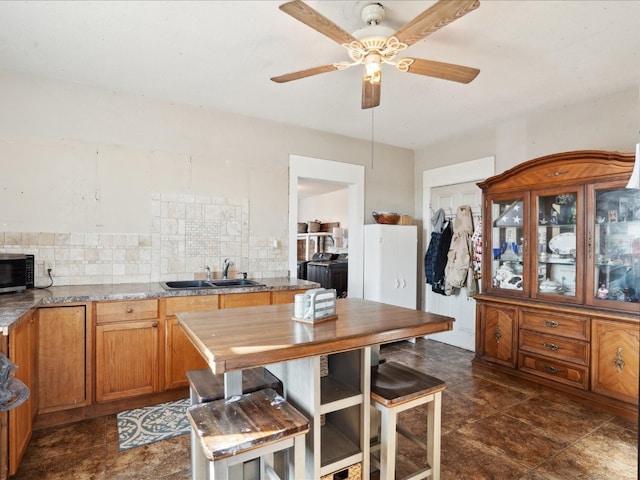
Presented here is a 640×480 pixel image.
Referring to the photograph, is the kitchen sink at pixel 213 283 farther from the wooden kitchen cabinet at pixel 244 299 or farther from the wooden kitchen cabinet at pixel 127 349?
the wooden kitchen cabinet at pixel 127 349

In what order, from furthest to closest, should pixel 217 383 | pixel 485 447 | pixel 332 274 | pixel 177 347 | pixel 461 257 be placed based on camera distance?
pixel 332 274 < pixel 461 257 < pixel 177 347 < pixel 485 447 < pixel 217 383

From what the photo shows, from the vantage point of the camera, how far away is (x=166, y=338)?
2.78 metres

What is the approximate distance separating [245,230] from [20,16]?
2264 millimetres

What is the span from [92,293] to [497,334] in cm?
359

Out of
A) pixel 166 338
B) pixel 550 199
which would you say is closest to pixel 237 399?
pixel 166 338

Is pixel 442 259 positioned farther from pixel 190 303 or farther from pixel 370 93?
pixel 190 303

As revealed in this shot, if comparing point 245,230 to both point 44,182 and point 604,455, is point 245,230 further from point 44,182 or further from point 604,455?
point 604,455

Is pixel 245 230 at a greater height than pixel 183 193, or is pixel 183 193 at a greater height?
pixel 183 193

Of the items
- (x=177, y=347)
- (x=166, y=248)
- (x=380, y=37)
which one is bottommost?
(x=177, y=347)

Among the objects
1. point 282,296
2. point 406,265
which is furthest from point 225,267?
point 406,265

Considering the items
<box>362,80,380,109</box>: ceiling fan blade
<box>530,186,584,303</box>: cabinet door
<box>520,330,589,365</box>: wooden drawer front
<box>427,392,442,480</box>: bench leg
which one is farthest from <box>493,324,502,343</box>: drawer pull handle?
<box>362,80,380,109</box>: ceiling fan blade

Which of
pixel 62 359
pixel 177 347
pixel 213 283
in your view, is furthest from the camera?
pixel 213 283

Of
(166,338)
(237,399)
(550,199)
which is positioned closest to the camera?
(237,399)

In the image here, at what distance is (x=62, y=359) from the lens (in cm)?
245
